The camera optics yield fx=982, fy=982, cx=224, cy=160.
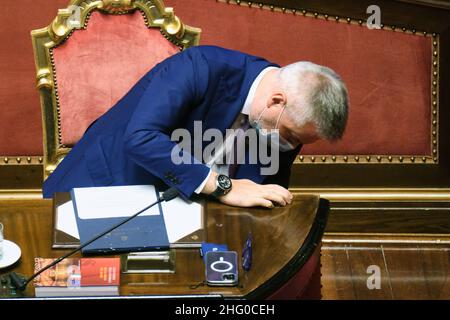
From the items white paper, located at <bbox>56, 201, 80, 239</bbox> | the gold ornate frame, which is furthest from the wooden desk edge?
the gold ornate frame

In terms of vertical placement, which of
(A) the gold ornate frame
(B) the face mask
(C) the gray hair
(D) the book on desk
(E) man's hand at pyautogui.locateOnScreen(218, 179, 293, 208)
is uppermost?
(A) the gold ornate frame

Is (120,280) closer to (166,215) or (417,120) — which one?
(166,215)

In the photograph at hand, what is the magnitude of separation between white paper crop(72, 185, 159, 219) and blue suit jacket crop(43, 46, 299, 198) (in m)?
0.08

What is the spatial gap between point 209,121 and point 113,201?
45 cm

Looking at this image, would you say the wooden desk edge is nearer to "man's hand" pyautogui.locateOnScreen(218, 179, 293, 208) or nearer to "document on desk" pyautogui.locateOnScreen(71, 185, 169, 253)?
"man's hand" pyautogui.locateOnScreen(218, 179, 293, 208)

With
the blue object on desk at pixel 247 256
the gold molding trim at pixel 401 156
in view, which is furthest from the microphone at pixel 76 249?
the gold molding trim at pixel 401 156

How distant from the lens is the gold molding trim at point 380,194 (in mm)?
3770

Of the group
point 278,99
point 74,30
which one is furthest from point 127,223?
point 74,30

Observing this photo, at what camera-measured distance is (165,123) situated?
2.60 meters

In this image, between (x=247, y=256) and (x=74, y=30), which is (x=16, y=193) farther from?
(x=247, y=256)

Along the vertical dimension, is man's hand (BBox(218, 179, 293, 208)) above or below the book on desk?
above

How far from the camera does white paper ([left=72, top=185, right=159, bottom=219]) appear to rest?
7.98 ft

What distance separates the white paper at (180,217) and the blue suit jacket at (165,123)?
34 mm
